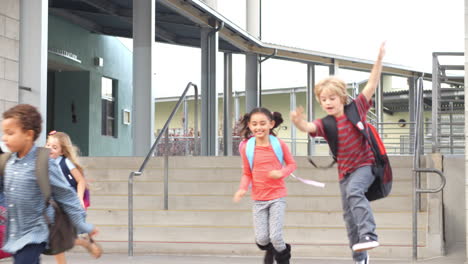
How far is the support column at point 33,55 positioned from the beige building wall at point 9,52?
109 millimetres

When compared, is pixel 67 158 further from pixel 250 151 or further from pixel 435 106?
pixel 435 106

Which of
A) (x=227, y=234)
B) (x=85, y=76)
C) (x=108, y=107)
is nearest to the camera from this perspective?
(x=227, y=234)

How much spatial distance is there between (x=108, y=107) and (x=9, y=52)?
12.9 metres

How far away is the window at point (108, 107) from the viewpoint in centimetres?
2256

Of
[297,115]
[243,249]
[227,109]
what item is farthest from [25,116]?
[227,109]

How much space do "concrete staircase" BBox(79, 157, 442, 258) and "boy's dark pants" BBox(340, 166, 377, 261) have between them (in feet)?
11.1

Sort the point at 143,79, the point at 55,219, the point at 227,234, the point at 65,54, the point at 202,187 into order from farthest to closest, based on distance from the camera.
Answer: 1. the point at 65,54
2. the point at 143,79
3. the point at 202,187
4. the point at 227,234
5. the point at 55,219

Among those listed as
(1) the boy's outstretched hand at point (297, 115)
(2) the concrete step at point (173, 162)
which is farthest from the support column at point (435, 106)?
(1) the boy's outstretched hand at point (297, 115)

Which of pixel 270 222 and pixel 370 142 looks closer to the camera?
pixel 370 142

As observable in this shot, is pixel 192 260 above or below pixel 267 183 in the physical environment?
below

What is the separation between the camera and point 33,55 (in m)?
10.6

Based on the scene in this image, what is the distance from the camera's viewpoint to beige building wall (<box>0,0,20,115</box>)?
10.0 metres

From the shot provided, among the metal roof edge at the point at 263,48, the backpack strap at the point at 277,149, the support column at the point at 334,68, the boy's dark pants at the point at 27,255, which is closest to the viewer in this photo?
the boy's dark pants at the point at 27,255

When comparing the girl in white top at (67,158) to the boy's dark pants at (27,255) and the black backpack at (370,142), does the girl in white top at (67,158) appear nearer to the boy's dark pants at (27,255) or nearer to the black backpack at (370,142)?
the black backpack at (370,142)
